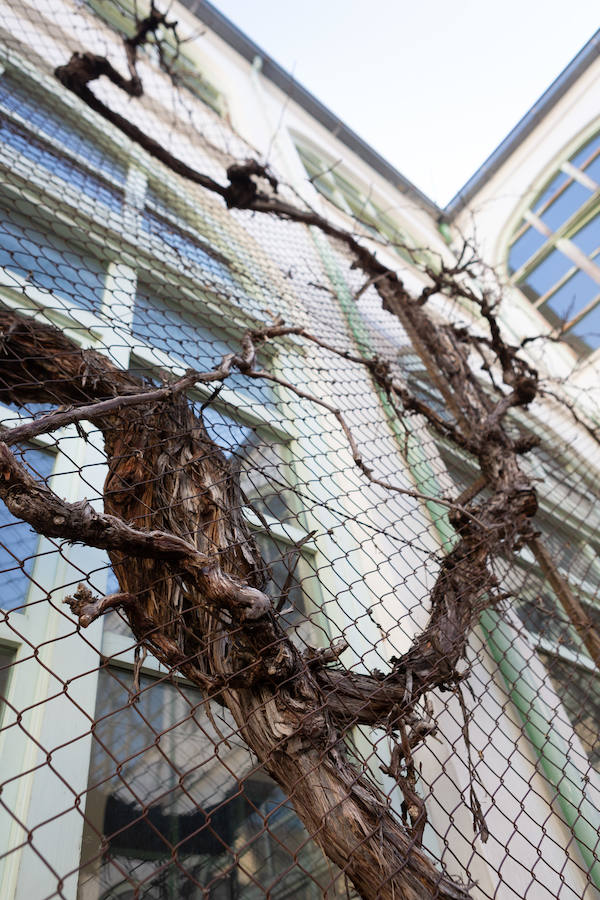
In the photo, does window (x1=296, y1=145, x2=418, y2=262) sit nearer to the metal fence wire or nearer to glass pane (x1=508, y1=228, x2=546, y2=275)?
glass pane (x1=508, y1=228, x2=546, y2=275)

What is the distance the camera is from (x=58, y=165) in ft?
9.36

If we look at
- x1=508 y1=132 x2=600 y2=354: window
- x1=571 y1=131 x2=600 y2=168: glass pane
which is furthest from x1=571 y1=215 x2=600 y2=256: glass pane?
x1=571 y1=131 x2=600 y2=168: glass pane

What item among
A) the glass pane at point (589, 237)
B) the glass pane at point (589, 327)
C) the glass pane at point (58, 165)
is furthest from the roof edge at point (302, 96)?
the glass pane at point (58, 165)

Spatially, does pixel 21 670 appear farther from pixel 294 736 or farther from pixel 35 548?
pixel 294 736

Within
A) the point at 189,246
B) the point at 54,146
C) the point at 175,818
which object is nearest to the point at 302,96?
the point at 189,246

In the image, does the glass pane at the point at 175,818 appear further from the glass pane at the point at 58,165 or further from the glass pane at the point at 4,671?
the glass pane at the point at 58,165

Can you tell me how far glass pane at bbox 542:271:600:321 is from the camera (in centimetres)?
655

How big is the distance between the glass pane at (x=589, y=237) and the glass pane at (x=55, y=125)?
546 centimetres

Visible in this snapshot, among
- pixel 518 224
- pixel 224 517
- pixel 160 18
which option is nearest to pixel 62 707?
pixel 224 517

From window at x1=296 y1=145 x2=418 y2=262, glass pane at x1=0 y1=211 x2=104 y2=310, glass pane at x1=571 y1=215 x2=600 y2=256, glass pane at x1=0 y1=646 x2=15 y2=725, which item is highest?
glass pane at x1=571 y1=215 x2=600 y2=256

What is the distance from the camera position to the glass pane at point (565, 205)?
7.17 m

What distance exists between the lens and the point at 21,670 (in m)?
1.28

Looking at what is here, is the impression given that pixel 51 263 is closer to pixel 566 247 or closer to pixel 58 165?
pixel 58 165

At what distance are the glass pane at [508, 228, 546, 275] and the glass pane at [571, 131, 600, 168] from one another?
0.88 meters
